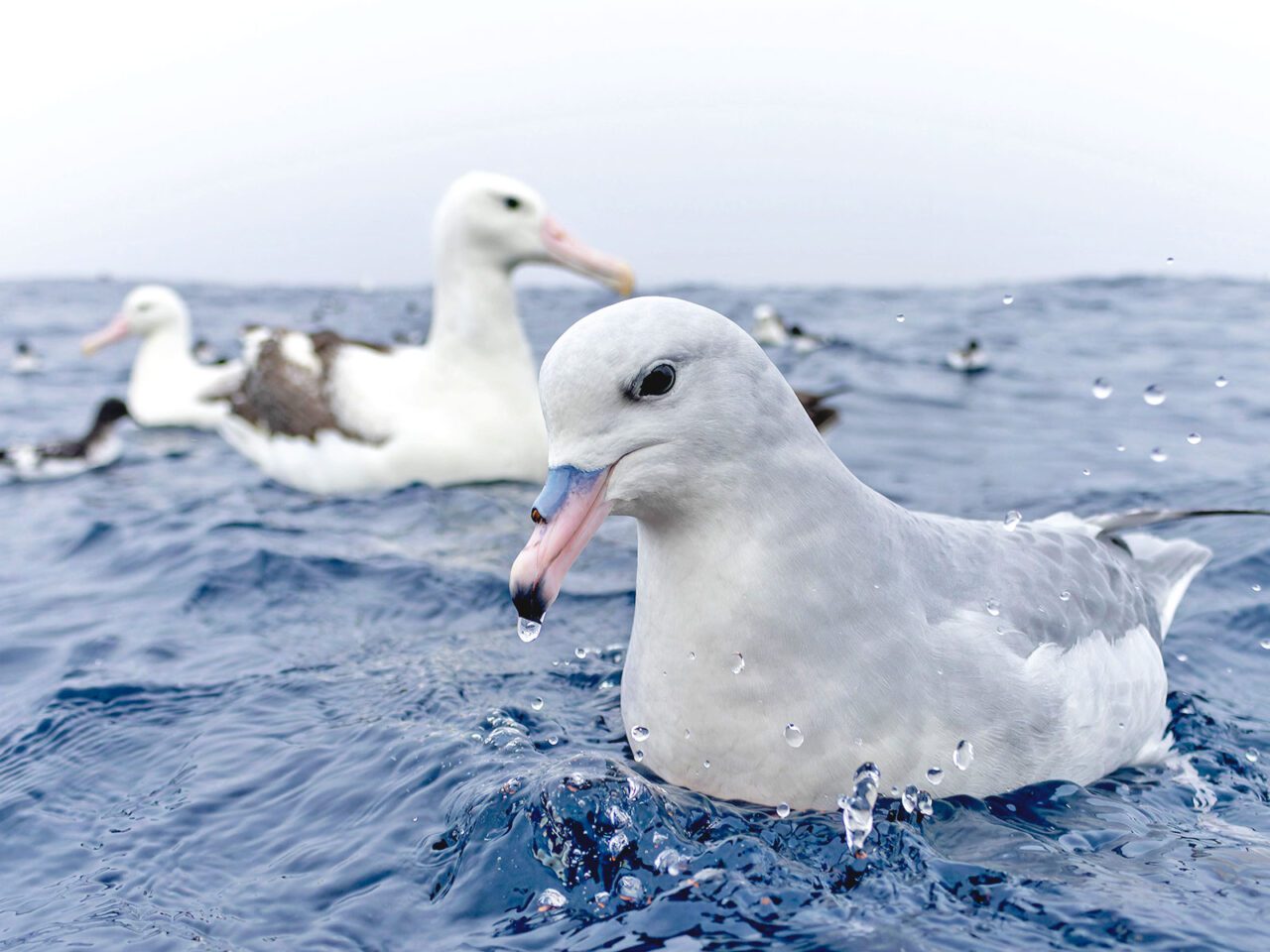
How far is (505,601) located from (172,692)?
1.77m

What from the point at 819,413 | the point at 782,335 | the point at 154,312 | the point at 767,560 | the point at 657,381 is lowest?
the point at 782,335

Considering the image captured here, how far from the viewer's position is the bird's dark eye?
3371 mm

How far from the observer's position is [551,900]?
137 inches

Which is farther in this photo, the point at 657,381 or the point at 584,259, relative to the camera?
the point at 584,259

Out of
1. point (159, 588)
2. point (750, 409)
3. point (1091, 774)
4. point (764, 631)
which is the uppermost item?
point (750, 409)

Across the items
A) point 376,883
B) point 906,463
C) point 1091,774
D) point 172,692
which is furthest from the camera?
point 906,463

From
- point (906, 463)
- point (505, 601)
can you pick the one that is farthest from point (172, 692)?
point (906, 463)

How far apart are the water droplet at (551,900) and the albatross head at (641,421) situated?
0.83 m

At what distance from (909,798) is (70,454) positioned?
31.7 ft

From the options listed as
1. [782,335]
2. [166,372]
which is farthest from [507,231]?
[782,335]

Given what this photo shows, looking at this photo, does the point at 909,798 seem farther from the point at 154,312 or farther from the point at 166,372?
the point at 154,312

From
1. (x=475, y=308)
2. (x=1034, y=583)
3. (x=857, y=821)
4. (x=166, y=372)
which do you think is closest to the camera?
(x=857, y=821)

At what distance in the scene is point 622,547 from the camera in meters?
7.66

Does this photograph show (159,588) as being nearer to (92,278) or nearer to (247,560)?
(247,560)
